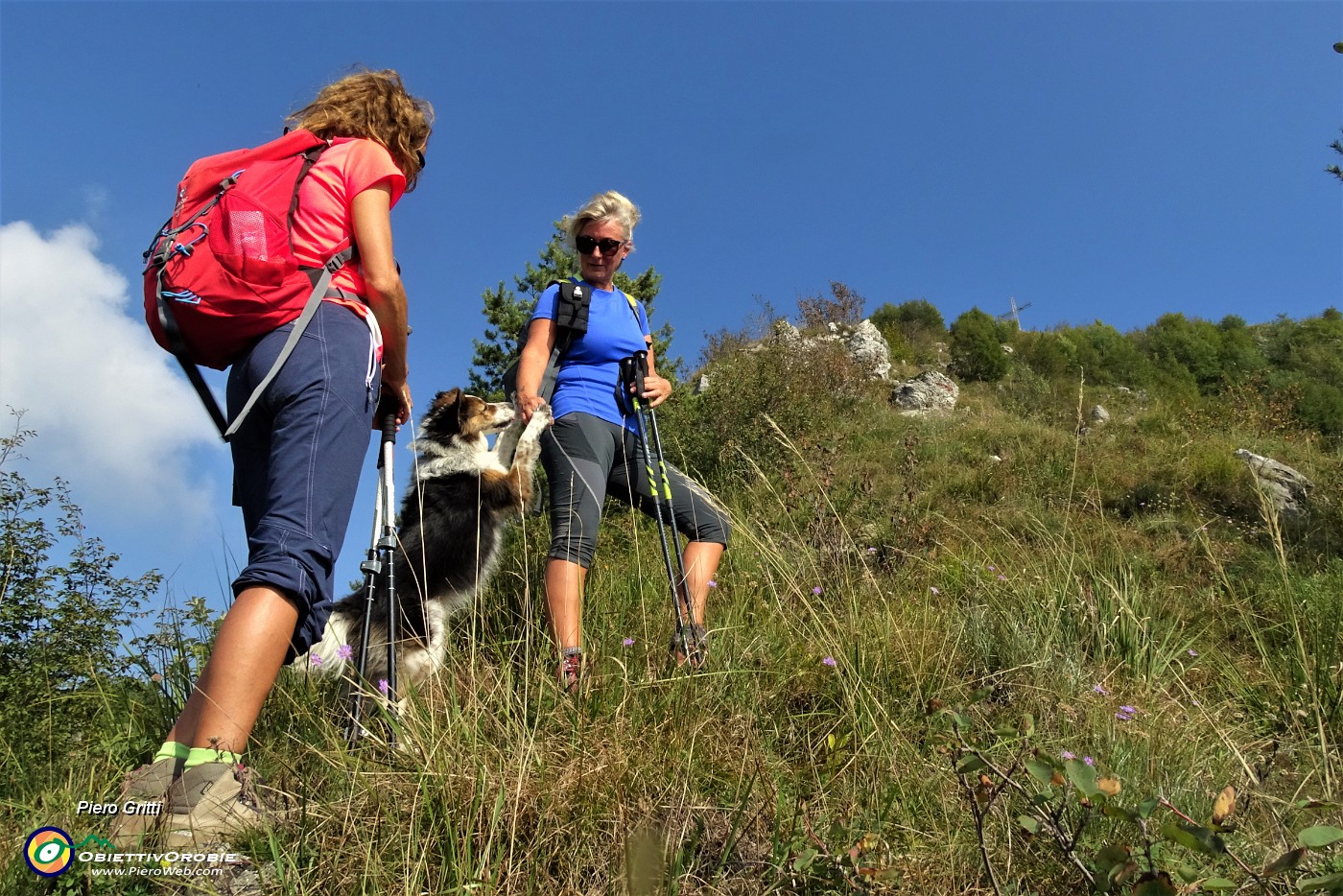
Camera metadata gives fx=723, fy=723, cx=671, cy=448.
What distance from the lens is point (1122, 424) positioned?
11.0 metres

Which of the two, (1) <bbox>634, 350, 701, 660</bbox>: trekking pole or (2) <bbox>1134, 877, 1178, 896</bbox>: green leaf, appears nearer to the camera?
(2) <bbox>1134, 877, 1178, 896</bbox>: green leaf

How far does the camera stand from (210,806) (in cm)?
146

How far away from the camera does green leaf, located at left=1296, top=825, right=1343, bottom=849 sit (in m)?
0.93

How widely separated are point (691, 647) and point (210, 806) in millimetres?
1353

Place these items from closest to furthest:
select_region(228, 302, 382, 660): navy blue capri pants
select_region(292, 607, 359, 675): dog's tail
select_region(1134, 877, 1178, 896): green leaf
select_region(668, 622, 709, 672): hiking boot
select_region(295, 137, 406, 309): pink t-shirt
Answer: select_region(1134, 877, 1178, 896): green leaf → select_region(228, 302, 382, 660): navy blue capri pants → select_region(295, 137, 406, 309): pink t-shirt → select_region(668, 622, 709, 672): hiking boot → select_region(292, 607, 359, 675): dog's tail

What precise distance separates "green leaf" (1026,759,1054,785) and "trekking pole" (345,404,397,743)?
4.82 feet

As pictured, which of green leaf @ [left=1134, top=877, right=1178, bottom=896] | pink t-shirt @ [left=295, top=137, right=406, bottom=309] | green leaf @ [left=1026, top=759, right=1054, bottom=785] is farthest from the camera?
pink t-shirt @ [left=295, top=137, right=406, bottom=309]

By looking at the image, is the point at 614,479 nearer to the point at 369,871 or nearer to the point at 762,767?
the point at 762,767

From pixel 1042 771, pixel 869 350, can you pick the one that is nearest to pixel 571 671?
pixel 1042 771

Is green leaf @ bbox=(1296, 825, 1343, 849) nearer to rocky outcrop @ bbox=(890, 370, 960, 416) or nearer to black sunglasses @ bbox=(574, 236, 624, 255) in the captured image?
black sunglasses @ bbox=(574, 236, 624, 255)

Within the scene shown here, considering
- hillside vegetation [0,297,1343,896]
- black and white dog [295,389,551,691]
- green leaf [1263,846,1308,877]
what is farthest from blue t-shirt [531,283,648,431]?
green leaf [1263,846,1308,877]

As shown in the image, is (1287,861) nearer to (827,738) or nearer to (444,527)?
(827,738)

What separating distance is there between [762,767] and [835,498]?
11.5ft

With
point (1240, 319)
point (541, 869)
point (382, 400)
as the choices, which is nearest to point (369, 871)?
point (541, 869)
